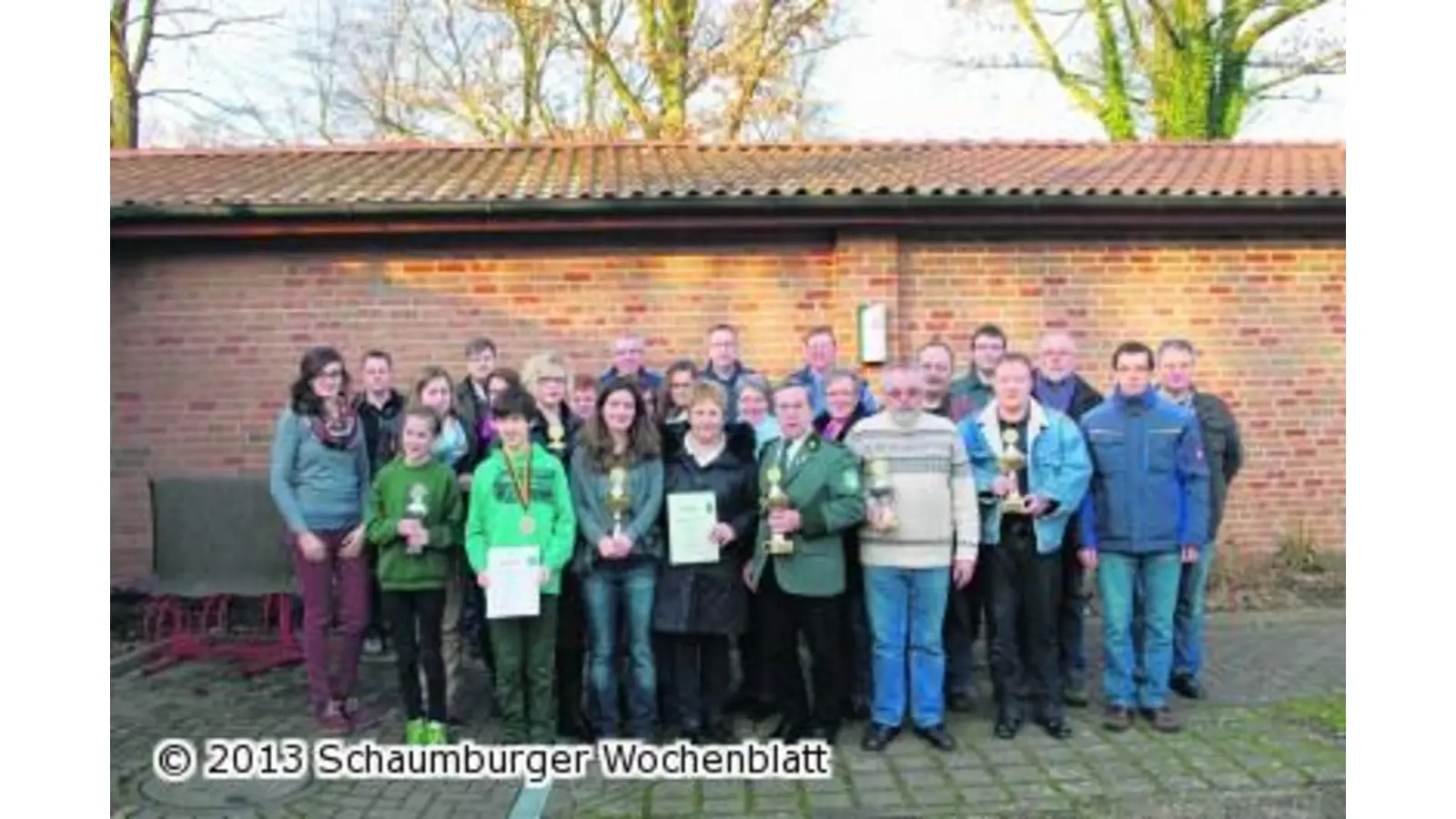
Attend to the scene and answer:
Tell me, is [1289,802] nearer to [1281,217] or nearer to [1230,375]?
[1230,375]

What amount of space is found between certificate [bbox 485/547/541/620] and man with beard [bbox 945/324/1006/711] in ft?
7.25

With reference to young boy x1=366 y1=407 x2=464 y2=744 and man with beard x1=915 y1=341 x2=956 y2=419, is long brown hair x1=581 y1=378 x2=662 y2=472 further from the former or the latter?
man with beard x1=915 y1=341 x2=956 y2=419

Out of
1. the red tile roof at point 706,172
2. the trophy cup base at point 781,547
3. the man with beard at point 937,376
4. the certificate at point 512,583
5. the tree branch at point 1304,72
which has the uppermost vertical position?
the tree branch at point 1304,72

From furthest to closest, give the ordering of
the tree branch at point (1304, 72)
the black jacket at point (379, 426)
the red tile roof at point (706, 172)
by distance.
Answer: the tree branch at point (1304, 72), the red tile roof at point (706, 172), the black jacket at point (379, 426)

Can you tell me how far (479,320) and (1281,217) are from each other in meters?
6.25

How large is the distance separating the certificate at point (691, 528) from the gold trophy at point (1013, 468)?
145 cm

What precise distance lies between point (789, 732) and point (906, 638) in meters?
0.73

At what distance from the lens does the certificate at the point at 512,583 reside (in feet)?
16.3

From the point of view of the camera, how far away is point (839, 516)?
5039mm

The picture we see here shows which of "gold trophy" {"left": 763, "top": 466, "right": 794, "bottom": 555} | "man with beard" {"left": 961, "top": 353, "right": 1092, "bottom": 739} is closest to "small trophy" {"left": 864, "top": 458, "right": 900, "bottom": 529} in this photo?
"gold trophy" {"left": 763, "top": 466, "right": 794, "bottom": 555}

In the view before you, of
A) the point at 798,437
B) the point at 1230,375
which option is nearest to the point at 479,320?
the point at 798,437

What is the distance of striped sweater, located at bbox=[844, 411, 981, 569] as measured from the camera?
16.9ft

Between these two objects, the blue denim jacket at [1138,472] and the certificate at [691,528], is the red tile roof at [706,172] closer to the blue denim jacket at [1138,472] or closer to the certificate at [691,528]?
the blue denim jacket at [1138,472]

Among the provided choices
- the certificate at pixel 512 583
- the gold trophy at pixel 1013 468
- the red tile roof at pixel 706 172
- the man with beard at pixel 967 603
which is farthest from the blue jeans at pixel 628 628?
the red tile roof at pixel 706 172
